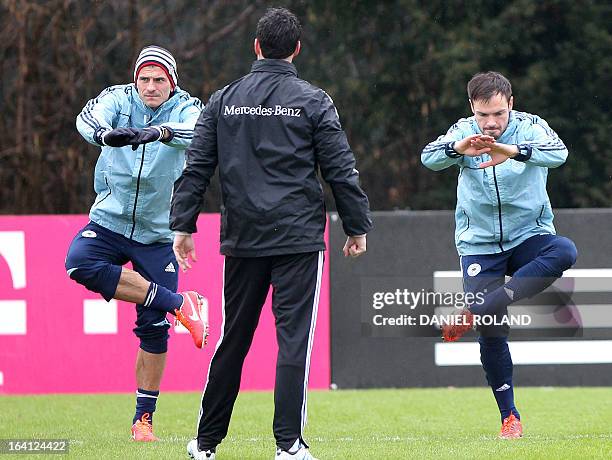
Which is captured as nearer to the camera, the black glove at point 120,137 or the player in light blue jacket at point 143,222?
the black glove at point 120,137

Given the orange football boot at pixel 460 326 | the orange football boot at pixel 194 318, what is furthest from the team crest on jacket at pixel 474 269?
the orange football boot at pixel 194 318

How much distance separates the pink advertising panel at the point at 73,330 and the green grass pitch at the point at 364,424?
0.29m

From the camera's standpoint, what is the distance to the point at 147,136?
23.9 ft

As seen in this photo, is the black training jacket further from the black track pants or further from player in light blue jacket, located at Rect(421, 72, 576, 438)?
player in light blue jacket, located at Rect(421, 72, 576, 438)

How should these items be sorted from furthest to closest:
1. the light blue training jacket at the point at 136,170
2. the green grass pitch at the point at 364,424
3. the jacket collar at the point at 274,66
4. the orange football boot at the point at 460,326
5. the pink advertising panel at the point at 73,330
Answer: the pink advertising panel at the point at 73,330 < the light blue training jacket at the point at 136,170 < the orange football boot at the point at 460,326 < the green grass pitch at the point at 364,424 < the jacket collar at the point at 274,66

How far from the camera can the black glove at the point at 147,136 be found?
287 inches

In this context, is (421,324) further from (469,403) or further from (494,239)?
(494,239)

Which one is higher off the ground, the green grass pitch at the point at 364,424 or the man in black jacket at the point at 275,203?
the man in black jacket at the point at 275,203

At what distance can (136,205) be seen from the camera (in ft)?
25.8

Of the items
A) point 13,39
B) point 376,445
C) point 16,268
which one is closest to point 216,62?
point 13,39

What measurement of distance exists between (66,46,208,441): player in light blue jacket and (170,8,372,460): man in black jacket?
1.48 meters

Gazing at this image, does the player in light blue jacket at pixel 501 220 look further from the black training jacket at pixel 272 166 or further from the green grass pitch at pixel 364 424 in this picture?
the black training jacket at pixel 272 166

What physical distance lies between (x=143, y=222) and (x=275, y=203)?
2.03 m

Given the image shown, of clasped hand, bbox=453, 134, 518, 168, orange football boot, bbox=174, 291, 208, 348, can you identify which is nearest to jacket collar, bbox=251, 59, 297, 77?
clasped hand, bbox=453, 134, 518, 168
